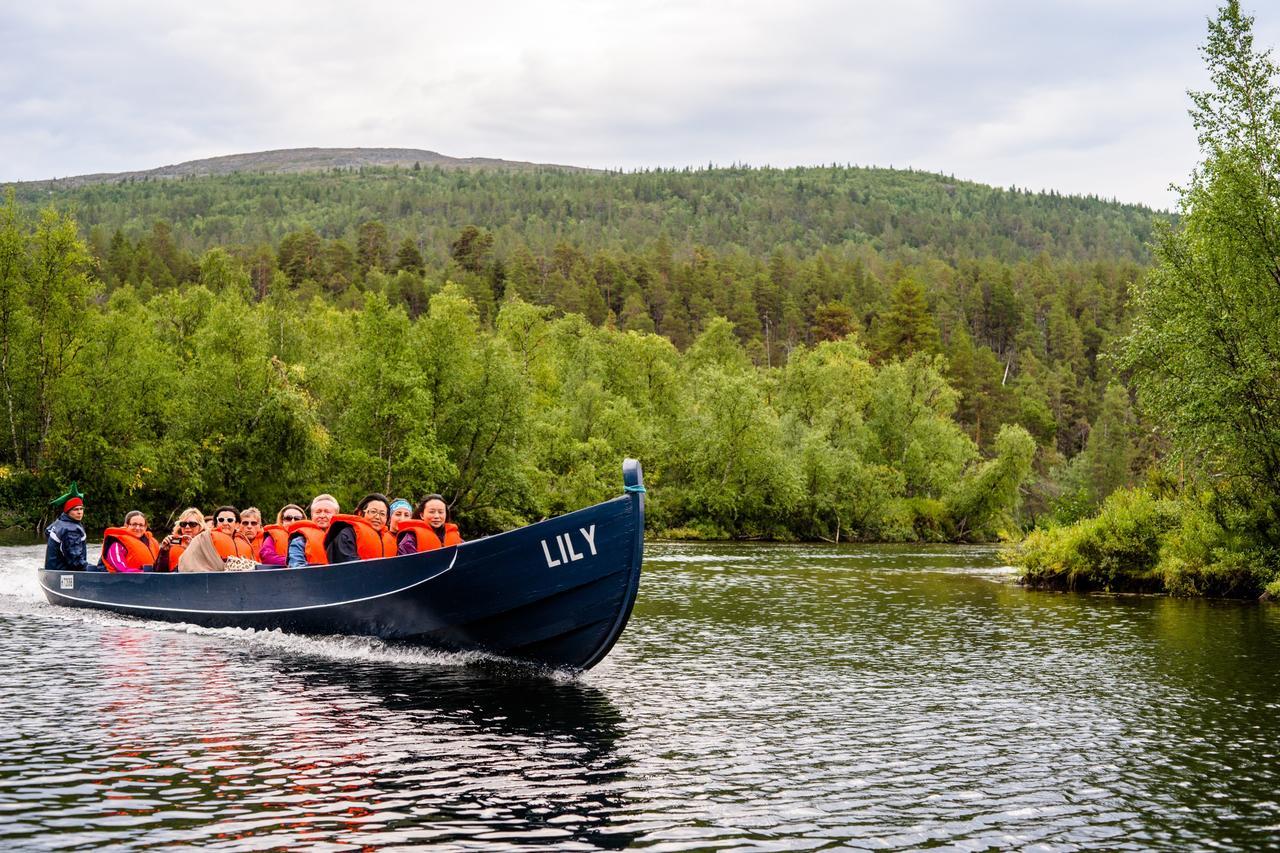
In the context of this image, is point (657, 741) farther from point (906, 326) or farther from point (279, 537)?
point (906, 326)

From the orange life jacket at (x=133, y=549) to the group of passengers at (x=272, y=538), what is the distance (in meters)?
0.02

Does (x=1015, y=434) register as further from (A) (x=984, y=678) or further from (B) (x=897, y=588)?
(A) (x=984, y=678)

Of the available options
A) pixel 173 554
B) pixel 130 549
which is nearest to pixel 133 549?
pixel 130 549

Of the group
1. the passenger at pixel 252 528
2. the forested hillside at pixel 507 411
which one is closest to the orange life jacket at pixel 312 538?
the passenger at pixel 252 528

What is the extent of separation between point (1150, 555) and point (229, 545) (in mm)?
23693

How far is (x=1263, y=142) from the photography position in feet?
96.9

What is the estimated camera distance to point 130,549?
24.5 metres

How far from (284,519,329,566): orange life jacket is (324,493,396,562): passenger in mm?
234

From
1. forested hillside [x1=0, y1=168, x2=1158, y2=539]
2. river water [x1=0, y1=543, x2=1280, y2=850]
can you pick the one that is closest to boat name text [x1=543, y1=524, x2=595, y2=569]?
river water [x1=0, y1=543, x2=1280, y2=850]

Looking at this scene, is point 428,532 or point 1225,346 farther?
point 1225,346

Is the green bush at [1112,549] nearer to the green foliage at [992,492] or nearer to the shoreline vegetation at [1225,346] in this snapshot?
the shoreline vegetation at [1225,346]

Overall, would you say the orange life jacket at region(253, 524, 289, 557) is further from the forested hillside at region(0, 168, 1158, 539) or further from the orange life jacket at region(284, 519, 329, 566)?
the forested hillside at region(0, 168, 1158, 539)

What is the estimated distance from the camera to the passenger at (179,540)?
2395 centimetres

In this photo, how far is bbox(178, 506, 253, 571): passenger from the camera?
22328 millimetres
